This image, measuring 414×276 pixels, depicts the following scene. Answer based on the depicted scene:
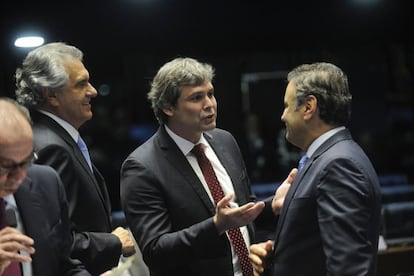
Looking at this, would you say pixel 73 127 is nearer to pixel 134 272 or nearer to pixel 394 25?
pixel 134 272

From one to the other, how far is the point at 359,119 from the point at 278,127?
0.90 metres

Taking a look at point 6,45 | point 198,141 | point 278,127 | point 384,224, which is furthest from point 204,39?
point 198,141

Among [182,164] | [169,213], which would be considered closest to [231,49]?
[182,164]

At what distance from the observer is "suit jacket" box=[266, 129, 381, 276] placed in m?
2.31

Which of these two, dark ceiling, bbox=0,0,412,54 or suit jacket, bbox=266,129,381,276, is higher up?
dark ceiling, bbox=0,0,412,54

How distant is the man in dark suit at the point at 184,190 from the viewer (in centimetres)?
266

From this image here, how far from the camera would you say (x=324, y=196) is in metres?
2.37

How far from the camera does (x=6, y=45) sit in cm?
595

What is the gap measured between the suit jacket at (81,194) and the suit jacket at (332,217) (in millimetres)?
632

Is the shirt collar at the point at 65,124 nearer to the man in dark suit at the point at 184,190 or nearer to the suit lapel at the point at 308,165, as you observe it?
the man in dark suit at the point at 184,190

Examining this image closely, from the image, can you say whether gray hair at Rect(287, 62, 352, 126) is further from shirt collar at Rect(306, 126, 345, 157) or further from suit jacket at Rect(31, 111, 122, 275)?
suit jacket at Rect(31, 111, 122, 275)

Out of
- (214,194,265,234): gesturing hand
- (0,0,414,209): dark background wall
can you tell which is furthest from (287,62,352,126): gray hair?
(0,0,414,209): dark background wall

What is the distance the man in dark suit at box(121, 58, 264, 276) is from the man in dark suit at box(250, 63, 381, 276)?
0.54 ft

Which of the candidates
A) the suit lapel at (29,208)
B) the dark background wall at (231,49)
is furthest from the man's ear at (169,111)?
the dark background wall at (231,49)
